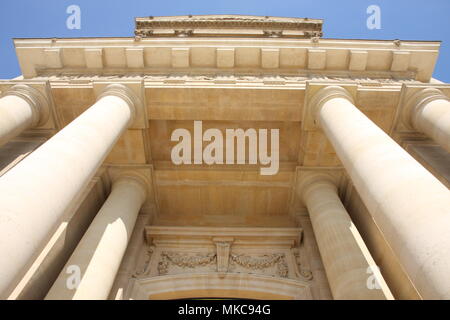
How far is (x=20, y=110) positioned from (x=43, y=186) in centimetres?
676

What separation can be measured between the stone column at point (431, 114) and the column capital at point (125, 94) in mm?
10785

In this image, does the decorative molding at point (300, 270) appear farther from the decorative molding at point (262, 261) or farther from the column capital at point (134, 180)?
the column capital at point (134, 180)

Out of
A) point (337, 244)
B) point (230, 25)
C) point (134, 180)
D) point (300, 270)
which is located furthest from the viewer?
point (230, 25)

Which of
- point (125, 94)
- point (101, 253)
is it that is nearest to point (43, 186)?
point (101, 253)

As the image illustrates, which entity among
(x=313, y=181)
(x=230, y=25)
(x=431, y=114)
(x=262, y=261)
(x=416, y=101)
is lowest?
(x=262, y=261)

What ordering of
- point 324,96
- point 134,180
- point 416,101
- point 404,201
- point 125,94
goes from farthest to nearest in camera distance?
point 134,180, point 416,101, point 125,94, point 324,96, point 404,201

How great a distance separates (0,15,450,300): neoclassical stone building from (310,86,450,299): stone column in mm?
69

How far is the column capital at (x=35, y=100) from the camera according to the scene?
11938 mm

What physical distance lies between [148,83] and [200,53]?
320 centimetres

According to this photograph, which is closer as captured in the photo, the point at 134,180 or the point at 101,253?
the point at 101,253

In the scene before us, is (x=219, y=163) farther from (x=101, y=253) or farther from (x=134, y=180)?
(x=101, y=253)

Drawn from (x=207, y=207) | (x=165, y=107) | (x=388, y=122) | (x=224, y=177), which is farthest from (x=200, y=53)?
(x=388, y=122)

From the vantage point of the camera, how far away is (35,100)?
1231 cm

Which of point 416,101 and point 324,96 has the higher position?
point 324,96
